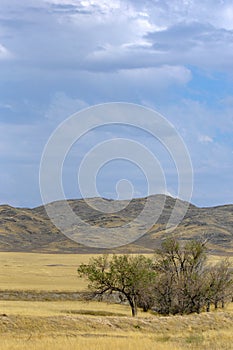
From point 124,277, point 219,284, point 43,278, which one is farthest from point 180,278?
point 43,278

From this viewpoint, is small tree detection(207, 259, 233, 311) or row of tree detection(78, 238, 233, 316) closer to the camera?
row of tree detection(78, 238, 233, 316)

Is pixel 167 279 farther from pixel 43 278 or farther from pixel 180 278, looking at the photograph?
pixel 43 278

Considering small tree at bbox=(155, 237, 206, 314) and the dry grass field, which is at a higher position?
small tree at bbox=(155, 237, 206, 314)

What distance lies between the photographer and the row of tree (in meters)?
55.0

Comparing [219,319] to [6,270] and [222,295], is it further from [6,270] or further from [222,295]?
[6,270]

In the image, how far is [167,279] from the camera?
56.7 m

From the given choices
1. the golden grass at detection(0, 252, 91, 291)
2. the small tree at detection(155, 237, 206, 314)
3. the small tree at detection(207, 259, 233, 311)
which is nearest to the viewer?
the small tree at detection(155, 237, 206, 314)

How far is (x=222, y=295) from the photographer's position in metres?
58.9

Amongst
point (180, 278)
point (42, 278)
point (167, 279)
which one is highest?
point (42, 278)

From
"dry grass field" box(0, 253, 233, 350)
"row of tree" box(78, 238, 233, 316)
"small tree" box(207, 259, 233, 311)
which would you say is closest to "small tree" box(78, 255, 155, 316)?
"row of tree" box(78, 238, 233, 316)

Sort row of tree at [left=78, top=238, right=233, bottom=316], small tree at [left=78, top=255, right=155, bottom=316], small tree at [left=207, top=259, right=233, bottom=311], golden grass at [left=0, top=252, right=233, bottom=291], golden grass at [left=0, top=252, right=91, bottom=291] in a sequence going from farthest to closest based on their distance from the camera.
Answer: golden grass at [left=0, top=252, right=91, bottom=291]
golden grass at [left=0, top=252, right=233, bottom=291]
small tree at [left=207, top=259, right=233, bottom=311]
row of tree at [left=78, top=238, right=233, bottom=316]
small tree at [left=78, top=255, right=155, bottom=316]

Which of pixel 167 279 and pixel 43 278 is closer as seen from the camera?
pixel 167 279

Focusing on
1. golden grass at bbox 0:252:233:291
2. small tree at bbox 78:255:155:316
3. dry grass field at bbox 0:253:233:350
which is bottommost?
dry grass field at bbox 0:253:233:350

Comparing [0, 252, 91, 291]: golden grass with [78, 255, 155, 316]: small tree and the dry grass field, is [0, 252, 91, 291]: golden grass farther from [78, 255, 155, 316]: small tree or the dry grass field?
the dry grass field
